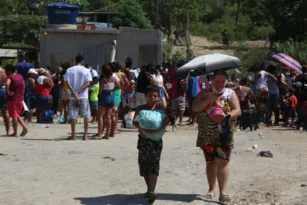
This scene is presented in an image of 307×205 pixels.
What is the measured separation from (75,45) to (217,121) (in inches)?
710

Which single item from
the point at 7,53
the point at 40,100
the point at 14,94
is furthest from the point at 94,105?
the point at 7,53

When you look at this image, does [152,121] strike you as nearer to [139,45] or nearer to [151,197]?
[151,197]

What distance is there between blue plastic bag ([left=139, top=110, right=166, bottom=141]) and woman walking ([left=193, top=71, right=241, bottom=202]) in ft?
1.41

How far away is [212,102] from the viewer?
8.26 metres

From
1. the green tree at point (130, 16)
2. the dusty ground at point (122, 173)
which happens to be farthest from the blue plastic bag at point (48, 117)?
the green tree at point (130, 16)

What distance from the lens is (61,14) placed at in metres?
26.2

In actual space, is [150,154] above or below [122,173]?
above

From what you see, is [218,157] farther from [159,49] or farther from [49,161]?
[159,49]

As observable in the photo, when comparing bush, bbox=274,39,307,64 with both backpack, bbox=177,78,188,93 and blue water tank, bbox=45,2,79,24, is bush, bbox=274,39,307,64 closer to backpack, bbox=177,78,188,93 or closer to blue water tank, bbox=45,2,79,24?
blue water tank, bbox=45,2,79,24

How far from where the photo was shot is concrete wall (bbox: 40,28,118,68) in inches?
1012

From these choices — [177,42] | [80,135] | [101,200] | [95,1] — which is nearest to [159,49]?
[80,135]

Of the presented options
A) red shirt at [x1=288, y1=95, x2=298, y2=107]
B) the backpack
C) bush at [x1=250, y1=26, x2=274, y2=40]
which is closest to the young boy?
the backpack

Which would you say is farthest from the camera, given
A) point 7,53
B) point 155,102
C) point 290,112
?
point 7,53

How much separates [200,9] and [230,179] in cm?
5673
